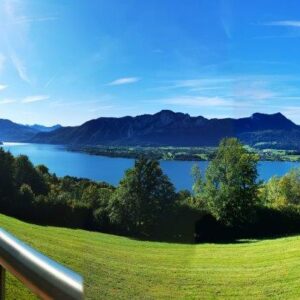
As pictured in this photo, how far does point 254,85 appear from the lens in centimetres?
172

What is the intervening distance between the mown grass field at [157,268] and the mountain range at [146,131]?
0.38 m

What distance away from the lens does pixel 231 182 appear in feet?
6.55

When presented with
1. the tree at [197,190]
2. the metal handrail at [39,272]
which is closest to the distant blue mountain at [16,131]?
the tree at [197,190]

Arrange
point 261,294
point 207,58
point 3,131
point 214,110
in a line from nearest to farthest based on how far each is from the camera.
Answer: point 261,294 < point 214,110 < point 207,58 < point 3,131

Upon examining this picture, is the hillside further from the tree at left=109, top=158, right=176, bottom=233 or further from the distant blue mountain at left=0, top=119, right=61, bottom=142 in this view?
the tree at left=109, top=158, right=176, bottom=233

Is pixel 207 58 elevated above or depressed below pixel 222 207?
above

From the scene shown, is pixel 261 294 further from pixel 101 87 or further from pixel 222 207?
pixel 101 87

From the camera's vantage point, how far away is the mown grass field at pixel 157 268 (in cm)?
122

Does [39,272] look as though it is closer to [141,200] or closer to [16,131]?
[141,200]

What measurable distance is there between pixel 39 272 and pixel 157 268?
1.11 meters

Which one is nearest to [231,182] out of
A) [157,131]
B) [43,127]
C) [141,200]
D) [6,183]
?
[157,131]

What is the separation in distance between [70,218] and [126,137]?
433mm

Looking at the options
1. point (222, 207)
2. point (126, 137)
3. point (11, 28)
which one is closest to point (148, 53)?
point (126, 137)

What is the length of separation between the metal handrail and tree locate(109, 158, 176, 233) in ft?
3.39
